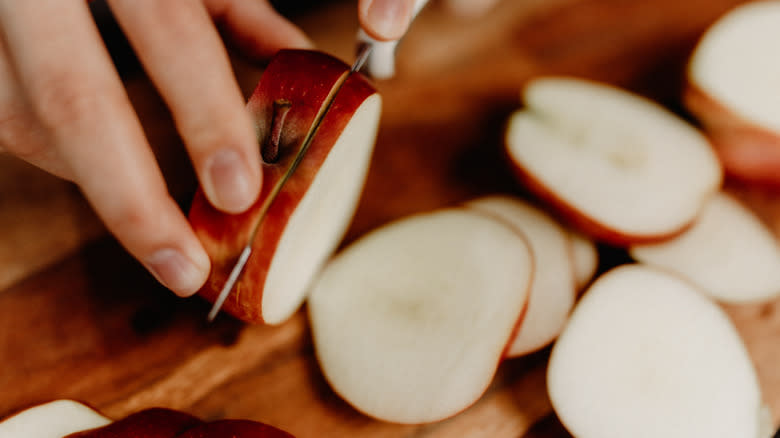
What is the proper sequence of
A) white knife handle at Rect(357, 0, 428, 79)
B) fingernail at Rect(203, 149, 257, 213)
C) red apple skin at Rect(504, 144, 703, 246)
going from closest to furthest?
fingernail at Rect(203, 149, 257, 213)
white knife handle at Rect(357, 0, 428, 79)
red apple skin at Rect(504, 144, 703, 246)

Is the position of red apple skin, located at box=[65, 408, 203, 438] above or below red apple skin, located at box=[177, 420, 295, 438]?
below

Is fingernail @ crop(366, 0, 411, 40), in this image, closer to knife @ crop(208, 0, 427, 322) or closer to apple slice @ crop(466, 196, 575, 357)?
knife @ crop(208, 0, 427, 322)

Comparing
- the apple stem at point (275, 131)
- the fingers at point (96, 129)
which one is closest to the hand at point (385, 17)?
the apple stem at point (275, 131)

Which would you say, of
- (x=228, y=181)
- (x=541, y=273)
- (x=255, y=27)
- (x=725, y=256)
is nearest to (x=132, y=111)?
(x=228, y=181)

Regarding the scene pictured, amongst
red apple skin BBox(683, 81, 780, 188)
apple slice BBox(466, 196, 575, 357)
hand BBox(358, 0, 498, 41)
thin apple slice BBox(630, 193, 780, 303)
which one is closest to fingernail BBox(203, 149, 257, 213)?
hand BBox(358, 0, 498, 41)

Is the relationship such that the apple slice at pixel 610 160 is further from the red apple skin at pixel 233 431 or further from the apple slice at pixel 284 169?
the red apple skin at pixel 233 431

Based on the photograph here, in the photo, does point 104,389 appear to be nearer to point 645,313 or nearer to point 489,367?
point 489,367

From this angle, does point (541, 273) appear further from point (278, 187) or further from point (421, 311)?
point (278, 187)

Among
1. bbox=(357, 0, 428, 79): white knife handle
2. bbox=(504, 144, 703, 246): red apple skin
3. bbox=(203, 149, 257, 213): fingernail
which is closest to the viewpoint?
bbox=(203, 149, 257, 213): fingernail
